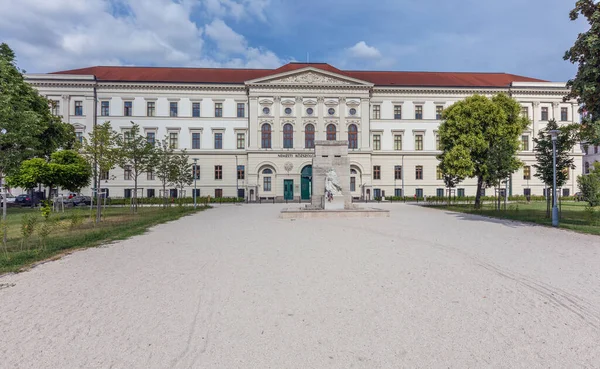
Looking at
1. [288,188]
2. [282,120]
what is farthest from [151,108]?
[288,188]

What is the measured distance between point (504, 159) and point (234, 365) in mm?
27002

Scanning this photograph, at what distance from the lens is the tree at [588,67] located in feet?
43.6

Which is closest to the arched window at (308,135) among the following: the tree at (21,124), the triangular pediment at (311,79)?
the triangular pediment at (311,79)

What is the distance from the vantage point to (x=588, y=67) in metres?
13.5

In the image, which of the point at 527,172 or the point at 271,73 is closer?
the point at 527,172

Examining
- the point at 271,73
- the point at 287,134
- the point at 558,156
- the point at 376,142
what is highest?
the point at 271,73

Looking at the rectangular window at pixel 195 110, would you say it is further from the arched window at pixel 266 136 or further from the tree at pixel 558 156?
the tree at pixel 558 156

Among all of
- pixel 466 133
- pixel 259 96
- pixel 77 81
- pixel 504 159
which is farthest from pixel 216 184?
pixel 504 159

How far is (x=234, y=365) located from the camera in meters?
3.42

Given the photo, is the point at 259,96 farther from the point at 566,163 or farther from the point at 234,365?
the point at 234,365

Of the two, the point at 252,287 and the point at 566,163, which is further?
the point at 566,163

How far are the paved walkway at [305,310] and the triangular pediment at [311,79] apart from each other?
137 feet

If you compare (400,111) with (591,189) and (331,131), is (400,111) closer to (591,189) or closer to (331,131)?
(331,131)

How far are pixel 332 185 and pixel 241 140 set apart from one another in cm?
2902
